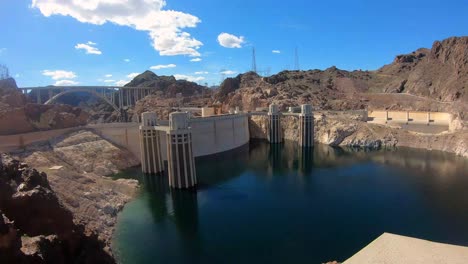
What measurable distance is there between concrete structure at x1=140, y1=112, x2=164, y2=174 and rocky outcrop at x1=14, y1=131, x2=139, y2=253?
453cm

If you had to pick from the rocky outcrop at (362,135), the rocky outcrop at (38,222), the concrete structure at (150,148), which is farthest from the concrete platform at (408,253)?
the rocky outcrop at (362,135)

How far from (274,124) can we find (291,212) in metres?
45.9

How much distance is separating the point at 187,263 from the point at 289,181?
23269mm

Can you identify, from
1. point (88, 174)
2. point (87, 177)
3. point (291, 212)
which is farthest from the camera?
point (88, 174)

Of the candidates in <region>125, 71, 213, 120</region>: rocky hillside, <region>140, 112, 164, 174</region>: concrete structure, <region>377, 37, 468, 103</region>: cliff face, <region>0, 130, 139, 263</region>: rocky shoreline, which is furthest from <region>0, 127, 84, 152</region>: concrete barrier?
<region>377, 37, 468, 103</region>: cliff face

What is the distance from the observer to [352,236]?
80.1 ft

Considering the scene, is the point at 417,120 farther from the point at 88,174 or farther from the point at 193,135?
the point at 88,174

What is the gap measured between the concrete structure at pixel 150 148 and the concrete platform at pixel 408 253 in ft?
114

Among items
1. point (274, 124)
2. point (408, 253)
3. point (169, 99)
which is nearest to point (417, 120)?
point (274, 124)

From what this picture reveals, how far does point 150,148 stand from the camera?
4631 cm

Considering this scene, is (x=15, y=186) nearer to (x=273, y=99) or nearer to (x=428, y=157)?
(x=428, y=157)

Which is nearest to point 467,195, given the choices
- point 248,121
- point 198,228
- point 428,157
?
point 428,157

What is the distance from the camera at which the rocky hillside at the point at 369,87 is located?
3433 inches

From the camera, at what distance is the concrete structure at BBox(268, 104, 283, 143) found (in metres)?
74.6
